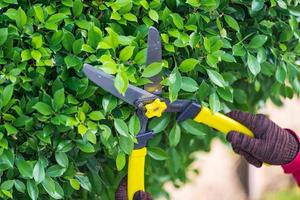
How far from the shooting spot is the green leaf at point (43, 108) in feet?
3.53

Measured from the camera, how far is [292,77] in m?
1.27

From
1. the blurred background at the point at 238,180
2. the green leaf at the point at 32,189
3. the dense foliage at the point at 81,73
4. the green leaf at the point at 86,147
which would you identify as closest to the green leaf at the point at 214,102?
the dense foliage at the point at 81,73

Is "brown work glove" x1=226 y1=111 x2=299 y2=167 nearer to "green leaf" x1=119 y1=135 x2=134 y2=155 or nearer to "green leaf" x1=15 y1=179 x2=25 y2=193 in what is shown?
"green leaf" x1=119 y1=135 x2=134 y2=155

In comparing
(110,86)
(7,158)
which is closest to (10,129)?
(7,158)

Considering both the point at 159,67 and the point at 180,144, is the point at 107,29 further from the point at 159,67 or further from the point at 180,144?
the point at 180,144

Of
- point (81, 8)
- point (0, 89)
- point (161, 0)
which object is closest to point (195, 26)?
point (161, 0)

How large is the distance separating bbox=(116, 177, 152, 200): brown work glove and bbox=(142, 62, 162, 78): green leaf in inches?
8.9

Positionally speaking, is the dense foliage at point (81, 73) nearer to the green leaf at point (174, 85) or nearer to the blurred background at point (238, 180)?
the green leaf at point (174, 85)

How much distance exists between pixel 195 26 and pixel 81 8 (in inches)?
7.3

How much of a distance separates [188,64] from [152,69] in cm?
8

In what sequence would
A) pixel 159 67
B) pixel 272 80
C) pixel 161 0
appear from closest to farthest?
pixel 159 67, pixel 161 0, pixel 272 80

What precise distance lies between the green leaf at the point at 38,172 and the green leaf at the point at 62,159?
27 millimetres

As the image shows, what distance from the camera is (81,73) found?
1.11 m

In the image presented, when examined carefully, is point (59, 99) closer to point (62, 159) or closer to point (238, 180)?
point (62, 159)
